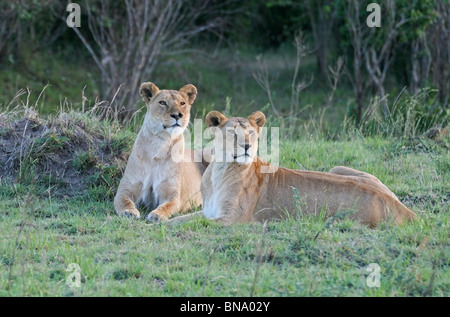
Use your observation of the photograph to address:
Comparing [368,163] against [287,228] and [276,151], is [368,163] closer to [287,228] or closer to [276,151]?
[276,151]

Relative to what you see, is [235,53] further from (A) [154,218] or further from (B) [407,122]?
(A) [154,218]

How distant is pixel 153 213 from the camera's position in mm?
5758

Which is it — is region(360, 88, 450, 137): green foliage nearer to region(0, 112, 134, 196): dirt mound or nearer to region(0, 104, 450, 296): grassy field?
region(0, 104, 450, 296): grassy field

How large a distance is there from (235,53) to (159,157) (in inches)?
453

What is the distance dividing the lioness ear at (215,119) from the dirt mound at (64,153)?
4.06 ft

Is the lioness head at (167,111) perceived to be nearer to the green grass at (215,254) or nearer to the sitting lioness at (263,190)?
the sitting lioness at (263,190)

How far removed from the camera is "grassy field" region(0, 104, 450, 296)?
4074mm

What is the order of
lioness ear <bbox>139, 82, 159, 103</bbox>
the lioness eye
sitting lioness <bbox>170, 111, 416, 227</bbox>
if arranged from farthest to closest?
lioness ear <bbox>139, 82, 159, 103</bbox> → the lioness eye → sitting lioness <bbox>170, 111, 416, 227</bbox>

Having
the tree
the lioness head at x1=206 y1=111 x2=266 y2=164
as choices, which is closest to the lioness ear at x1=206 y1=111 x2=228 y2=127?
the lioness head at x1=206 y1=111 x2=266 y2=164

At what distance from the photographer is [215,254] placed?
466cm

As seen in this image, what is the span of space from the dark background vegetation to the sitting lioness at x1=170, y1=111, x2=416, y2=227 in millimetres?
5161

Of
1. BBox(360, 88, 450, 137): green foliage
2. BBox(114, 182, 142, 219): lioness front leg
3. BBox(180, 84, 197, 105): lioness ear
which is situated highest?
BBox(180, 84, 197, 105): lioness ear

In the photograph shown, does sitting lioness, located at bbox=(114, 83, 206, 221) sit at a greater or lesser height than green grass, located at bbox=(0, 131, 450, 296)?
greater

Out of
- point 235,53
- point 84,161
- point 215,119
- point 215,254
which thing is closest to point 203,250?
point 215,254
